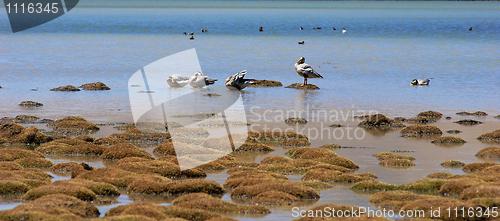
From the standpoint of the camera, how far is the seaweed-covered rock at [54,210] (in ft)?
33.7

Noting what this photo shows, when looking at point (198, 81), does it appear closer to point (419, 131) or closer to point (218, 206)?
point (419, 131)

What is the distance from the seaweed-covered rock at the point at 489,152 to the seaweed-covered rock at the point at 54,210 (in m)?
12.0

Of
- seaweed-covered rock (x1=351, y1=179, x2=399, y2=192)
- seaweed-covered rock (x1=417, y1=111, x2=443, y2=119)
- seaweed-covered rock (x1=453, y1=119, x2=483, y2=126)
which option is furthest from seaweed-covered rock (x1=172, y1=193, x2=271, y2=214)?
seaweed-covered rock (x1=417, y1=111, x2=443, y2=119)

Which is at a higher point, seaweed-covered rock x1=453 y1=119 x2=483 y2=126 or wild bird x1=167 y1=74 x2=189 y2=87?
seaweed-covered rock x1=453 y1=119 x2=483 y2=126

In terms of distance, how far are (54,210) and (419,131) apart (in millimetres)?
14931

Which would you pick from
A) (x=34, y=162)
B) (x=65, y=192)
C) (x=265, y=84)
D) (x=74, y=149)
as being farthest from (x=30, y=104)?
(x=65, y=192)

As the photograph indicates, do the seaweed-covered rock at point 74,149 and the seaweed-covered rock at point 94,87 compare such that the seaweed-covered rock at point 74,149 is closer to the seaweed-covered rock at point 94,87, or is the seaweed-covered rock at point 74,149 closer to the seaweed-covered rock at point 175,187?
the seaweed-covered rock at point 175,187

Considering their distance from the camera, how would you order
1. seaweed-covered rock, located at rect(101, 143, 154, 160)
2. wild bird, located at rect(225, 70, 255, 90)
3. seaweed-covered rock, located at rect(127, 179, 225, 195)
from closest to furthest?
seaweed-covered rock, located at rect(127, 179, 225, 195)
seaweed-covered rock, located at rect(101, 143, 154, 160)
wild bird, located at rect(225, 70, 255, 90)

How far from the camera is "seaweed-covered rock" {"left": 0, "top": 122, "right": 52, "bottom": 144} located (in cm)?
1967

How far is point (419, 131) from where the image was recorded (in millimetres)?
21953

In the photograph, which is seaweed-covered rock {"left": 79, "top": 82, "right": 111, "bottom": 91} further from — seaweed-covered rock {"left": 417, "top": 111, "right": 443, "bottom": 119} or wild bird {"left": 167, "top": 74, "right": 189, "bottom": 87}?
seaweed-covered rock {"left": 417, "top": 111, "right": 443, "bottom": 119}

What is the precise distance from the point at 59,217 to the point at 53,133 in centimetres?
1189

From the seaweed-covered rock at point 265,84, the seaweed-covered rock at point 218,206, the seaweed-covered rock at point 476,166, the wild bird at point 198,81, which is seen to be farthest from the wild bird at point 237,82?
→ the seaweed-covered rock at point 218,206

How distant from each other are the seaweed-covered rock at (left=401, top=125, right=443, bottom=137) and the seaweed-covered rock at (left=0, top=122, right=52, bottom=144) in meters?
12.7
